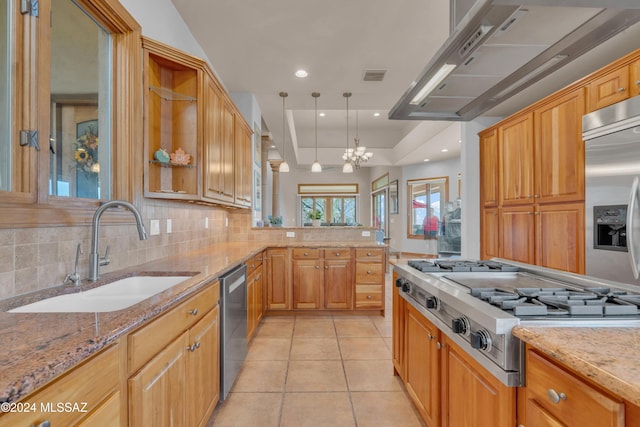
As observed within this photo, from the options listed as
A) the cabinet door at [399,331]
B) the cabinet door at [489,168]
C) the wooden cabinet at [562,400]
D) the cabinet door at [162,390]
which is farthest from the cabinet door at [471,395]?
the cabinet door at [489,168]

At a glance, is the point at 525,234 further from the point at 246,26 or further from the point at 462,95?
the point at 246,26

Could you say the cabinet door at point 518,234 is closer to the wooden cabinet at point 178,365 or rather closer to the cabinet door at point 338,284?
the cabinet door at point 338,284

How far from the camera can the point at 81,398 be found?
2.49ft

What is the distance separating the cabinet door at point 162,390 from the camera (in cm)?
101

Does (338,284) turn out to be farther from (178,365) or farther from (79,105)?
(79,105)

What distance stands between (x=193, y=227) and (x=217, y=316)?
4.44ft

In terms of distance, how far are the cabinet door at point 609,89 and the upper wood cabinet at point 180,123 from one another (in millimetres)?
3093

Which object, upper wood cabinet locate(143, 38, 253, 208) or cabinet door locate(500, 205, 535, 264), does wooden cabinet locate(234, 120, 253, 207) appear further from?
cabinet door locate(500, 205, 535, 264)

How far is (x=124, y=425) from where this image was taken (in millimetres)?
958

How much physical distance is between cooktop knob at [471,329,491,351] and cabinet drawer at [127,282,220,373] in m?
1.12

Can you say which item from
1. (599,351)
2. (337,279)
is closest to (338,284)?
(337,279)

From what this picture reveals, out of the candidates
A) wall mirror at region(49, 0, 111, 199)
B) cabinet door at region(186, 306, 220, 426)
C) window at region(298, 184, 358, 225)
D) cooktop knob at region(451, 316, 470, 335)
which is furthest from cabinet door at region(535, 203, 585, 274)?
window at region(298, 184, 358, 225)

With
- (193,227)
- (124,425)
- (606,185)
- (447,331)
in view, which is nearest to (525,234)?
(606,185)

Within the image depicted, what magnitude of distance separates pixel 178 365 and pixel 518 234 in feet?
11.7
